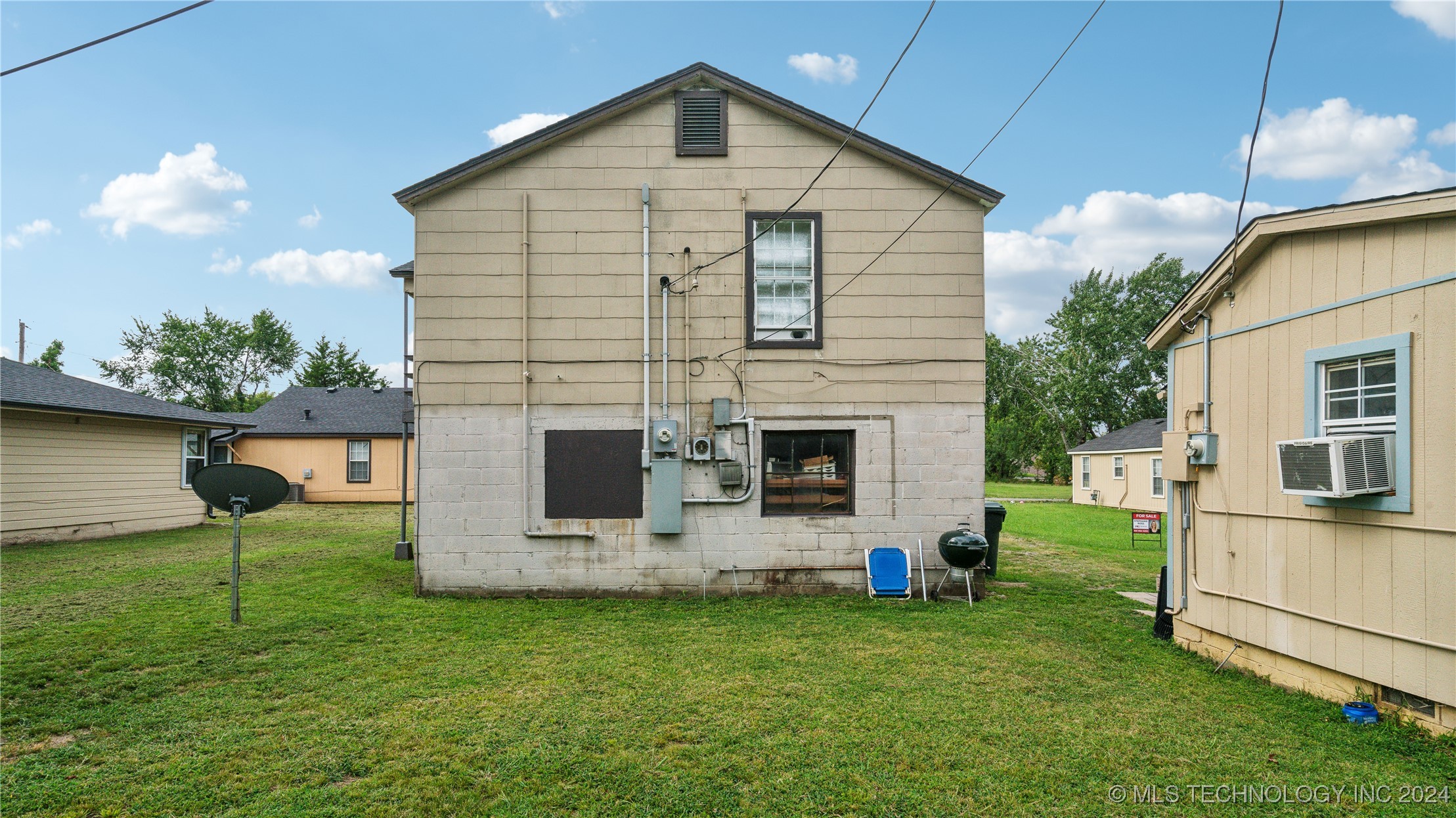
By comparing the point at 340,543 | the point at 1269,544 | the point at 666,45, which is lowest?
the point at 340,543

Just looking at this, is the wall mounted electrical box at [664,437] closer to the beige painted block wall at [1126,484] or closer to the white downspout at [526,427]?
the white downspout at [526,427]

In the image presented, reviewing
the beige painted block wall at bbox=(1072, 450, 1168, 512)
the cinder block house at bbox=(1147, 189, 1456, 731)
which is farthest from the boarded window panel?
the beige painted block wall at bbox=(1072, 450, 1168, 512)

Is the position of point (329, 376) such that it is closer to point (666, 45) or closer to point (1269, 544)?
point (666, 45)

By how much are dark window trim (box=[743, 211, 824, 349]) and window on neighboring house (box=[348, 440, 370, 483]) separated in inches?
772

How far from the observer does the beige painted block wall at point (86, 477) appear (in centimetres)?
1220

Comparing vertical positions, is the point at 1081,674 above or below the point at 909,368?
below

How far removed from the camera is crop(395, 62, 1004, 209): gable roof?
8406mm

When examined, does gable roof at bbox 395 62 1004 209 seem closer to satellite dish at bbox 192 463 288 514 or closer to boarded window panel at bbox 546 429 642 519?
boarded window panel at bbox 546 429 642 519

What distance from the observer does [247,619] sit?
7.05m

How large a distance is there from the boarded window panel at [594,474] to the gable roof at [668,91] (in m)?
3.26

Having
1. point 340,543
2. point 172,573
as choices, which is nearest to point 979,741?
point 172,573

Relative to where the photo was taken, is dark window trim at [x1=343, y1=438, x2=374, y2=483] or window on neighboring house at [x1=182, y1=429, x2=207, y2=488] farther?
dark window trim at [x1=343, y1=438, x2=374, y2=483]

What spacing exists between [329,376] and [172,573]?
38.1 meters

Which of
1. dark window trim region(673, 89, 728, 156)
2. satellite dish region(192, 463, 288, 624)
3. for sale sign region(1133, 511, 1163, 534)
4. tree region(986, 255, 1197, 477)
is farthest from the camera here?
tree region(986, 255, 1197, 477)
